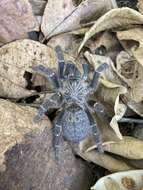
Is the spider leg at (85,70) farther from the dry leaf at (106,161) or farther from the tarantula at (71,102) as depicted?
the dry leaf at (106,161)

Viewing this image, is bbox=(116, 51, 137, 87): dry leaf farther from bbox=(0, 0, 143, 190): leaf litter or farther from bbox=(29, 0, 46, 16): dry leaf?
bbox=(29, 0, 46, 16): dry leaf

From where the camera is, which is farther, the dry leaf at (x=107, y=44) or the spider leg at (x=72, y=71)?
the dry leaf at (x=107, y=44)

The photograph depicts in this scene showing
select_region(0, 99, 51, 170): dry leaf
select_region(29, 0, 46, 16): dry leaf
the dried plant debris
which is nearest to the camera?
select_region(0, 99, 51, 170): dry leaf

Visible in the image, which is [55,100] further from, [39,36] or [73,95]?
[39,36]

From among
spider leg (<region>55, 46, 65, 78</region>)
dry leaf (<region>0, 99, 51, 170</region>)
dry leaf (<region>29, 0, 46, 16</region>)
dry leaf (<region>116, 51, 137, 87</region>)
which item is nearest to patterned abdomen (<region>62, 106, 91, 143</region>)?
dry leaf (<region>0, 99, 51, 170</region>)

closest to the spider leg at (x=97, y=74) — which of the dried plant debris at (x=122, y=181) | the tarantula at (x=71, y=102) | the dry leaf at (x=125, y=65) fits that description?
the tarantula at (x=71, y=102)

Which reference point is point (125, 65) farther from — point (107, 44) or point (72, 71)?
point (72, 71)
